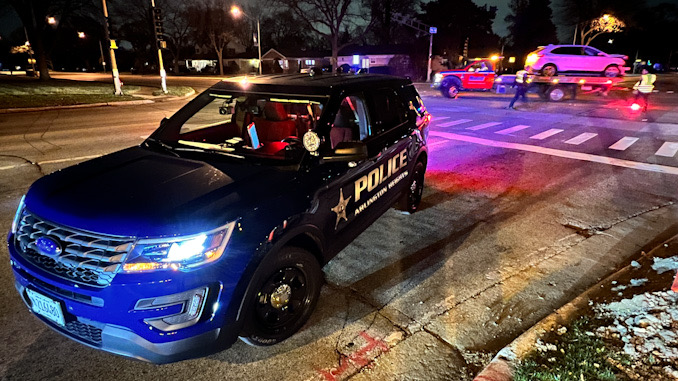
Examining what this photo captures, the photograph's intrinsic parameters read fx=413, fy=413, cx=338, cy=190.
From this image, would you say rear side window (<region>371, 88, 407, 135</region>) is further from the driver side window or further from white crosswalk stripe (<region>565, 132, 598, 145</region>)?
white crosswalk stripe (<region>565, 132, 598, 145</region>)

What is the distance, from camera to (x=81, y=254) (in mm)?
2367

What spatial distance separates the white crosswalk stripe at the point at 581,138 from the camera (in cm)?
1105

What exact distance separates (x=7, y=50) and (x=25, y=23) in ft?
253

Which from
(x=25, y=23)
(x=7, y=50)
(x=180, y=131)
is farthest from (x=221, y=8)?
(x=180, y=131)

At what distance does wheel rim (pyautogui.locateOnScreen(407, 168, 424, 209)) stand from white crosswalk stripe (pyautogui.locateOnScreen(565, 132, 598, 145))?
7.26 meters

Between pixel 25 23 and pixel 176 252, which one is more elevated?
pixel 25 23

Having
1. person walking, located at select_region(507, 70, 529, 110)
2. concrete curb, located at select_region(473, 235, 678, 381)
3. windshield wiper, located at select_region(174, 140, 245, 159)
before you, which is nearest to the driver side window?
windshield wiper, located at select_region(174, 140, 245, 159)

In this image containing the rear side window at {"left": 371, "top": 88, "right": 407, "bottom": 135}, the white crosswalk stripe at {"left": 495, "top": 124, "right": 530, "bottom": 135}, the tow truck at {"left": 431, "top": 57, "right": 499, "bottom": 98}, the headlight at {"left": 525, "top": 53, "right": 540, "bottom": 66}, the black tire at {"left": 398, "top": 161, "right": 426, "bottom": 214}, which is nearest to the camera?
the rear side window at {"left": 371, "top": 88, "right": 407, "bottom": 135}

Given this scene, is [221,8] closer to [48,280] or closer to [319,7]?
[319,7]

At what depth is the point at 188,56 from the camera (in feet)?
277

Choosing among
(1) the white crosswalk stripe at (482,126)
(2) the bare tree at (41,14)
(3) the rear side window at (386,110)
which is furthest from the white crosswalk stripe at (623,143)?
(2) the bare tree at (41,14)

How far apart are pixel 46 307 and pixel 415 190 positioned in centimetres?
437

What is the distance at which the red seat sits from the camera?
13.3 feet

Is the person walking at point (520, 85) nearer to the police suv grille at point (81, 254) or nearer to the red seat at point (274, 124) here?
the red seat at point (274, 124)
